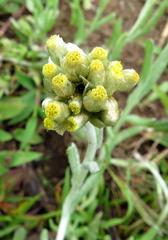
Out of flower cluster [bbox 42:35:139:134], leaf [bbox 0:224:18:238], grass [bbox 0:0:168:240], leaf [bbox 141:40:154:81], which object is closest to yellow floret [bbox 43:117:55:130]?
flower cluster [bbox 42:35:139:134]

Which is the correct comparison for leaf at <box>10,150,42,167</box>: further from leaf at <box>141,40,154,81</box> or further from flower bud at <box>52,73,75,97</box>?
flower bud at <box>52,73,75,97</box>

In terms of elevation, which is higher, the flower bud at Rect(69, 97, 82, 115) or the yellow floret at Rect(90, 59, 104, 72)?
the yellow floret at Rect(90, 59, 104, 72)

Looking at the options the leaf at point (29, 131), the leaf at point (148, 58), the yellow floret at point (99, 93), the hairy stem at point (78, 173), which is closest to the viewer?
the yellow floret at point (99, 93)

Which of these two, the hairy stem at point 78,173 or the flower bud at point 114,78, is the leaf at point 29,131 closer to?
the hairy stem at point 78,173

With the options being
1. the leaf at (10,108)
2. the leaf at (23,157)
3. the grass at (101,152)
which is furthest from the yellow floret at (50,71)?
the leaf at (10,108)

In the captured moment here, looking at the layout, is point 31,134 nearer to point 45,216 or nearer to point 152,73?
point 45,216

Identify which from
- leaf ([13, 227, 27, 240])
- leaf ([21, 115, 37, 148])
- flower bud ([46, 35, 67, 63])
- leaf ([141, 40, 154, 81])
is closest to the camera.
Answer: flower bud ([46, 35, 67, 63])

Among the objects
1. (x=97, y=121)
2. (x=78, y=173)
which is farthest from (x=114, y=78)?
(x=78, y=173)

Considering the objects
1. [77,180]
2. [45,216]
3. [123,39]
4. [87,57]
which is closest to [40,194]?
[45,216]
